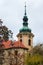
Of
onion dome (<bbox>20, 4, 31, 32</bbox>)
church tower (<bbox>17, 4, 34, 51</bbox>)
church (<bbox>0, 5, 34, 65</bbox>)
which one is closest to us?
church (<bbox>0, 5, 34, 65</bbox>)

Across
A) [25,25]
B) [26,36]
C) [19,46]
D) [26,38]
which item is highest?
[25,25]

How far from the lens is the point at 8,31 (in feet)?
191

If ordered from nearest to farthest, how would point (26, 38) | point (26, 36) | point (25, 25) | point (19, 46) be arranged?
1. point (19, 46)
2. point (26, 36)
3. point (26, 38)
4. point (25, 25)

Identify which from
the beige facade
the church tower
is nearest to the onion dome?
the church tower

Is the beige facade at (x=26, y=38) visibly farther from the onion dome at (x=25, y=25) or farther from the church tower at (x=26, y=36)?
the onion dome at (x=25, y=25)

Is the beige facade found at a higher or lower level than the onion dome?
lower

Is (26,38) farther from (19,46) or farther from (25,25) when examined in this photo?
(19,46)

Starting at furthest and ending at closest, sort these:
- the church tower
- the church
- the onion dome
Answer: the onion dome
the church tower
the church

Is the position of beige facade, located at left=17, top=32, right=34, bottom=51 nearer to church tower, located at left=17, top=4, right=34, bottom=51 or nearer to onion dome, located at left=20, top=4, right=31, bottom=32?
church tower, located at left=17, top=4, right=34, bottom=51

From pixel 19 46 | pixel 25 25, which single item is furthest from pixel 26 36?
pixel 19 46

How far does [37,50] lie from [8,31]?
487 cm

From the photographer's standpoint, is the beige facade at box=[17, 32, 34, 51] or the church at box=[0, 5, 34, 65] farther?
the beige facade at box=[17, 32, 34, 51]

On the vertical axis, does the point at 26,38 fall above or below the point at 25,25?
below

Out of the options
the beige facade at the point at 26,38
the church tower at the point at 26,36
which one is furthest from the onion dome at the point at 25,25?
the beige facade at the point at 26,38
